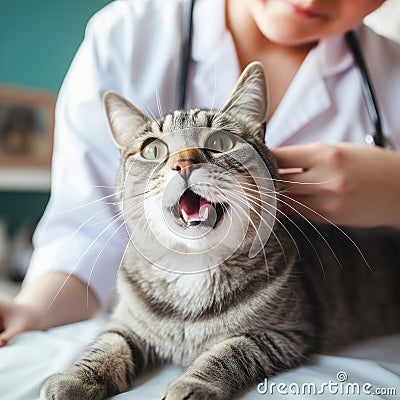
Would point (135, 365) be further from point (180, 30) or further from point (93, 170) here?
point (180, 30)

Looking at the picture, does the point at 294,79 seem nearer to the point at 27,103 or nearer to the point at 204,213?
→ the point at 204,213

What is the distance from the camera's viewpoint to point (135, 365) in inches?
19.3

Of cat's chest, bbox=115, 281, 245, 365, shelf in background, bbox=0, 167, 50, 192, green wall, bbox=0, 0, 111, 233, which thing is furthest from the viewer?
shelf in background, bbox=0, 167, 50, 192

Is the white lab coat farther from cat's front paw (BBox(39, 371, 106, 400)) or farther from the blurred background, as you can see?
the blurred background

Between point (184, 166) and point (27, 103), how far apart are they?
0.96 meters

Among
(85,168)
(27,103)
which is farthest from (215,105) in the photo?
(27,103)

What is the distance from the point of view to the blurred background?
0.91 metres

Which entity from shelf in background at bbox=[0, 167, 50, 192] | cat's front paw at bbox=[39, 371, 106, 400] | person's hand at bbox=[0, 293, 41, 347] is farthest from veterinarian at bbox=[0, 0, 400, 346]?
shelf in background at bbox=[0, 167, 50, 192]

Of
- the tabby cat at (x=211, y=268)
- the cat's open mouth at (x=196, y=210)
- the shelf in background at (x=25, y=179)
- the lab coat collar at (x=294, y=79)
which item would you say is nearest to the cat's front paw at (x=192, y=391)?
the tabby cat at (x=211, y=268)

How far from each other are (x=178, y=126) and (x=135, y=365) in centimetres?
22

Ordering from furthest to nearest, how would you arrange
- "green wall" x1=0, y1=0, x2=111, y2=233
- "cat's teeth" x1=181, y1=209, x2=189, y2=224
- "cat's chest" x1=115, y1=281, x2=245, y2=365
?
1. "green wall" x1=0, y1=0, x2=111, y2=233
2. "cat's chest" x1=115, y1=281, x2=245, y2=365
3. "cat's teeth" x1=181, y1=209, x2=189, y2=224

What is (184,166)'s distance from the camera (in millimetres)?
383

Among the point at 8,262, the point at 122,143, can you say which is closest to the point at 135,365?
the point at 122,143

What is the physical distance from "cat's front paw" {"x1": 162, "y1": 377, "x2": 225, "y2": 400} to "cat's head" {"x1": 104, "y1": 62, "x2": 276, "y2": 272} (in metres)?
0.09
